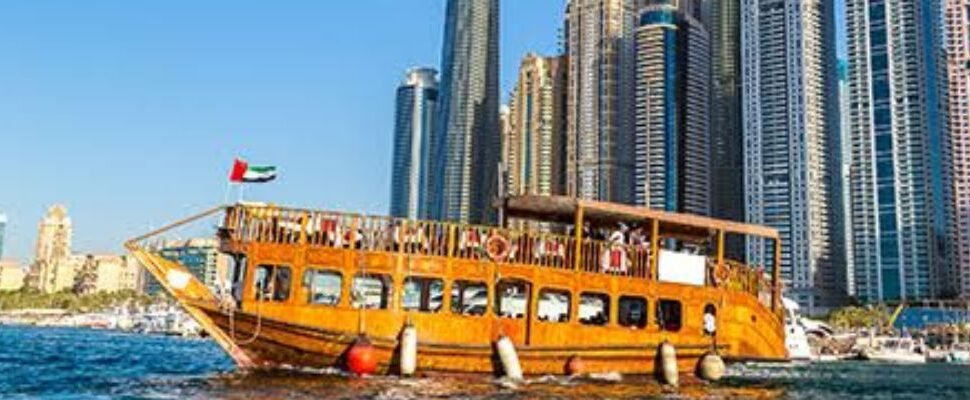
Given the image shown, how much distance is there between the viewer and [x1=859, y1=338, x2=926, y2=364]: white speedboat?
2926 inches

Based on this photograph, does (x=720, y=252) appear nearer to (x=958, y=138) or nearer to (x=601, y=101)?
(x=601, y=101)

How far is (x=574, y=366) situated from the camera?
833 inches

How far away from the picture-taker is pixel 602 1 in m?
149

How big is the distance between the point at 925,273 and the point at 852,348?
53.2 meters

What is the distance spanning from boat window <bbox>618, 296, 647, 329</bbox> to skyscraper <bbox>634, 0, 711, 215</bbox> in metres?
102

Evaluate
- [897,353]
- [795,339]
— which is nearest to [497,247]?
[795,339]

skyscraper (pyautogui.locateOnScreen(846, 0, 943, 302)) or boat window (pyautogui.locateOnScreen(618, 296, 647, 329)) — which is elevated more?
skyscraper (pyautogui.locateOnScreen(846, 0, 943, 302))

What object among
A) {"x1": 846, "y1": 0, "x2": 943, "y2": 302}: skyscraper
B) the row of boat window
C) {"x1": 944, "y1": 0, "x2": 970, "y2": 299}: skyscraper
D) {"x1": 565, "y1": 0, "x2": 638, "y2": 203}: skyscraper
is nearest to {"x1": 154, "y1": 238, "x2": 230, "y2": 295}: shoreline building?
the row of boat window

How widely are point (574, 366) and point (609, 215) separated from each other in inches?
161

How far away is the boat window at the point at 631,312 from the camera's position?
77.2 ft

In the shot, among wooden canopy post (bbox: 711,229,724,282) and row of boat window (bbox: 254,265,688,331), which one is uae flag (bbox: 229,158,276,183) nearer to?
Answer: row of boat window (bbox: 254,265,688,331)

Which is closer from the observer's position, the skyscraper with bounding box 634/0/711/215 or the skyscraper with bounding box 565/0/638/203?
the skyscraper with bounding box 634/0/711/215

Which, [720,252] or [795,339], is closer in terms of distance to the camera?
[720,252]

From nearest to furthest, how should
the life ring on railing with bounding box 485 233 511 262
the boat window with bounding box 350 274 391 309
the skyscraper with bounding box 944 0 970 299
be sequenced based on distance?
the boat window with bounding box 350 274 391 309
the life ring on railing with bounding box 485 233 511 262
the skyscraper with bounding box 944 0 970 299
